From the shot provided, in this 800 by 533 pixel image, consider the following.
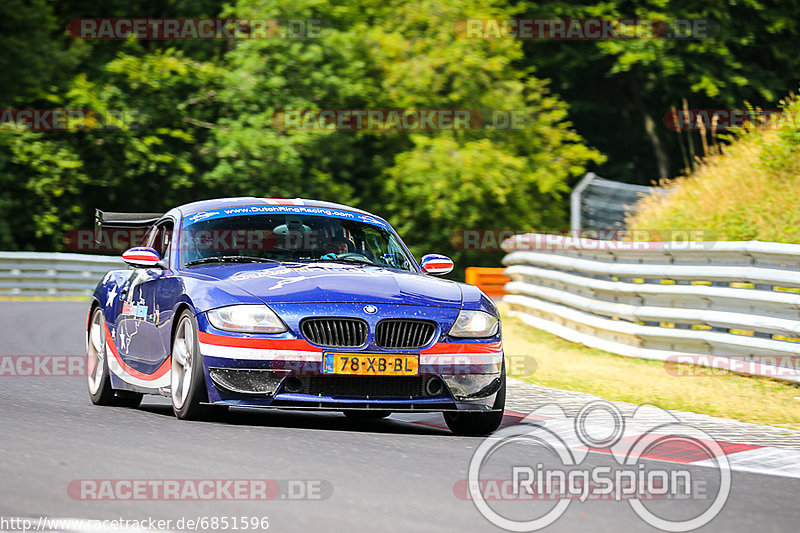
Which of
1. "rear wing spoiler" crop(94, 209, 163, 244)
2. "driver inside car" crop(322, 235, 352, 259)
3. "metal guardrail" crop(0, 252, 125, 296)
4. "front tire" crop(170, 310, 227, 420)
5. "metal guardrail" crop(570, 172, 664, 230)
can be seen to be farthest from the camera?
"metal guardrail" crop(0, 252, 125, 296)

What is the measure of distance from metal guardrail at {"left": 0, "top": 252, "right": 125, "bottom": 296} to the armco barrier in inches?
295

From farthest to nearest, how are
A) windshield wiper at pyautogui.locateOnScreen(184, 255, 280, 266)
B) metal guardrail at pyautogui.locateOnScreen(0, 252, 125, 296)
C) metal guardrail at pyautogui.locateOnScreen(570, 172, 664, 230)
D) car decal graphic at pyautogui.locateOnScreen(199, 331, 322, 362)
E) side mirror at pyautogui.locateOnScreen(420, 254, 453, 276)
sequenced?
metal guardrail at pyautogui.locateOnScreen(0, 252, 125, 296) < metal guardrail at pyautogui.locateOnScreen(570, 172, 664, 230) < side mirror at pyautogui.locateOnScreen(420, 254, 453, 276) < windshield wiper at pyautogui.locateOnScreen(184, 255, 280, 266) < car decal graphic at pyautogui.locateOnScreen(199, 331, 322, 362)

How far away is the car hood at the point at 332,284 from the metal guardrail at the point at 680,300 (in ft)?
13.2

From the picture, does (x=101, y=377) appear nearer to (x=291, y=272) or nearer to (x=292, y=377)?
(x=291, y=272)

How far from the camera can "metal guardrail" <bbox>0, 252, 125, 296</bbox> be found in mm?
27656

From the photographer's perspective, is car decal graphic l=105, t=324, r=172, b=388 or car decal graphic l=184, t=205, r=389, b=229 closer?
car decal graphic l=105, t=324, r=172, b=388

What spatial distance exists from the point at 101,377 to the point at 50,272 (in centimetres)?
1877

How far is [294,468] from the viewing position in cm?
687

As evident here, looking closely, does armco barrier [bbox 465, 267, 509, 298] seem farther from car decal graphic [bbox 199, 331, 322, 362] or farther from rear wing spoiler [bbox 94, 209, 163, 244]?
car decal graphic [bbox 199, 331, 322, 362]

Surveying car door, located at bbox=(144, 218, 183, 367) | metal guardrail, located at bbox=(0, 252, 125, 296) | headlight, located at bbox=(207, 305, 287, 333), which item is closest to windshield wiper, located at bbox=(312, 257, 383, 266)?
car door, located at bbox=(144, 218, 183, 367)

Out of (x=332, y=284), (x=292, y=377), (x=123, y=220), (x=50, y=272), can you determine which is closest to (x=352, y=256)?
(x=332, y=284)

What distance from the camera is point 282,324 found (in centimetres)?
816

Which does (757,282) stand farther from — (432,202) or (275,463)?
(432,202)

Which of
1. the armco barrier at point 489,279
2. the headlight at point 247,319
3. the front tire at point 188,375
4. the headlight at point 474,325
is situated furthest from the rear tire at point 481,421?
the armco barrier at point 489,279
